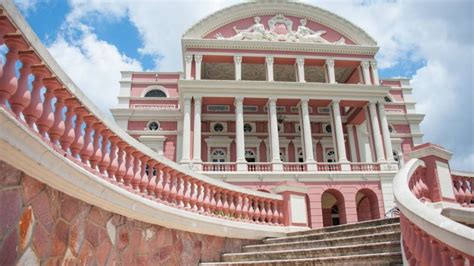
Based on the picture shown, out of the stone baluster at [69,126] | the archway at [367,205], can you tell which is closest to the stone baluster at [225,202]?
the stone baluster at [69,126]

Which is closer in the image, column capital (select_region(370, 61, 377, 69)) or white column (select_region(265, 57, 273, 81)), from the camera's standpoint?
white column (select_region(265, 57, 273, 81))

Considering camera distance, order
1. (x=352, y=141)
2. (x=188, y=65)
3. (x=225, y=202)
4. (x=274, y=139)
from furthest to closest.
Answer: (x=352, y=141)
(x=188, y=65)
(x=274, y=139)
(x=225, y=202)

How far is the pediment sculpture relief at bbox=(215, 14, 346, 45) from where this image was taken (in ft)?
75.5

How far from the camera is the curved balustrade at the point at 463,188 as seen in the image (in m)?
7.00

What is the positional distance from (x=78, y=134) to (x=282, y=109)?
21.3 meters

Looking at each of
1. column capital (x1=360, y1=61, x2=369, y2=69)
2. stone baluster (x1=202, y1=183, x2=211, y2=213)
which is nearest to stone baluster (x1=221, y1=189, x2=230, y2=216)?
stone baluster (x1=202, y1=183, x2=211, y2=213)

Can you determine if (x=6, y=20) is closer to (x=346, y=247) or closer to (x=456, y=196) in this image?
(x=346, y=247)

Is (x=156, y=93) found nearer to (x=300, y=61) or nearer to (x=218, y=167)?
(x=218, y=167)

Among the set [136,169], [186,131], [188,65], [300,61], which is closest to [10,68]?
[136,169]

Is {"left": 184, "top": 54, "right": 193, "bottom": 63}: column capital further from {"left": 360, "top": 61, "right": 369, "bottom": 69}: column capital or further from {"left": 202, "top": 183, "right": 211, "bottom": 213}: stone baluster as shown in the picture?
{"left": 202, "top": 183, "right": 211, "bottom": 213}: stone baluster

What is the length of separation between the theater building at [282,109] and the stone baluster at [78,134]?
15034 millimetres

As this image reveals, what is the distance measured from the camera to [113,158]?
4.21m

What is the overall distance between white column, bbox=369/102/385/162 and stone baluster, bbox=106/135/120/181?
1851 cm

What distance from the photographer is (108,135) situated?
4.11 metres
